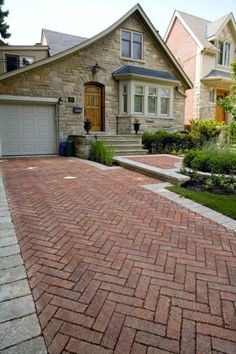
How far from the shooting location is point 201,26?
58.7 ft

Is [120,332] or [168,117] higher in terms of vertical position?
[168,117]

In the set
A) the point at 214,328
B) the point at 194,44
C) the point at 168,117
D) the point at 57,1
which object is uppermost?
the point at 194,44

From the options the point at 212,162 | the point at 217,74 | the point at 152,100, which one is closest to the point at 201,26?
the point at 217,74

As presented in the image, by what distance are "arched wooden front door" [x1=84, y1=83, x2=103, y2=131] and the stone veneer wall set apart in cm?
A: 33

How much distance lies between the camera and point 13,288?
6.81ft

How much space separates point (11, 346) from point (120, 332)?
0.68 metres

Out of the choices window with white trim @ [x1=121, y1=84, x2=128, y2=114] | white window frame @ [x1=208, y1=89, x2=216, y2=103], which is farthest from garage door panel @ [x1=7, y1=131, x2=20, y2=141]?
white window frame @ [x1=208, y1=89, x2=216, y2=103]

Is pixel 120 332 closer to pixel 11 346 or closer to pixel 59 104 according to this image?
pixel 11 346

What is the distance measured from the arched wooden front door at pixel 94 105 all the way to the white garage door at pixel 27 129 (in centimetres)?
175

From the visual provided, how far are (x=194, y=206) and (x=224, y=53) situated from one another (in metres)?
17.1

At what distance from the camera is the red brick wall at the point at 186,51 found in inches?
675

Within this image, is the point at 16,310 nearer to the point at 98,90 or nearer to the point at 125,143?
the point at 125,143

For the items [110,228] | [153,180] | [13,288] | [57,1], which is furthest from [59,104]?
[13,288]

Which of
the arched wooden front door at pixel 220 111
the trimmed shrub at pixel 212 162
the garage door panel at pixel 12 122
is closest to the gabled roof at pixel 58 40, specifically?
the garage door panel at pixel 12 122
